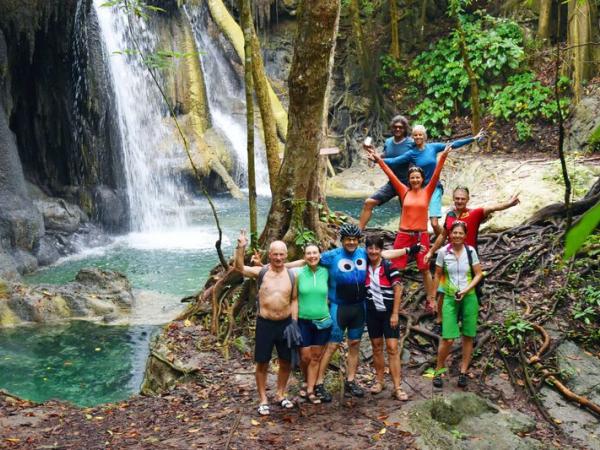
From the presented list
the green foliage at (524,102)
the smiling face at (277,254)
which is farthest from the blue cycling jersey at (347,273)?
the green foliage at (524,102)

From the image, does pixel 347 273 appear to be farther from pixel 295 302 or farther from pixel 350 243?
pixel 295 302

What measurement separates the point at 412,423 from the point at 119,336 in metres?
5.55

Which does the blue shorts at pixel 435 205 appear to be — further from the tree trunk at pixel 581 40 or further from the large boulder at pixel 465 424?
the tree trunk at pixel 581 40

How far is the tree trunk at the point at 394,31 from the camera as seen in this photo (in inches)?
812

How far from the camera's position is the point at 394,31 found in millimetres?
20781

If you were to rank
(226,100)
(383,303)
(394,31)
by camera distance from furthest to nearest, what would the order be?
(226,100) < (394,31) < (383,303)

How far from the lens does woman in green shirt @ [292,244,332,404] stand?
558 centimetres

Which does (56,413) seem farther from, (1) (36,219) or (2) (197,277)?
(1) (36,219)

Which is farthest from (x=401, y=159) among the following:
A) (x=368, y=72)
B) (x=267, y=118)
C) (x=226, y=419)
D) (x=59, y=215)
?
(x=368, y=72)

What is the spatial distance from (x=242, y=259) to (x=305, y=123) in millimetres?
2084

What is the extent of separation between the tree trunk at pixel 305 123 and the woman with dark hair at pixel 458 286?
6.37 feet

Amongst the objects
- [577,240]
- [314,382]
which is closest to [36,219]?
[314,382]

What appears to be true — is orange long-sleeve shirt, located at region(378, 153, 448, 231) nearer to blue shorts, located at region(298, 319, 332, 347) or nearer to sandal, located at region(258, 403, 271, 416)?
blue shorts, located at region(298, 319, 332, 347)

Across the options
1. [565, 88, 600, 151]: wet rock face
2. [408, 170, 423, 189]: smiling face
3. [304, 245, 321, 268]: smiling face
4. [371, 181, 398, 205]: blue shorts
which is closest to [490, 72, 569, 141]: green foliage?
[565, 88, 600, 151]: wet rock face
